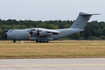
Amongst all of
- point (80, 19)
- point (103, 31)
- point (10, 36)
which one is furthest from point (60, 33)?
point (103, 31)

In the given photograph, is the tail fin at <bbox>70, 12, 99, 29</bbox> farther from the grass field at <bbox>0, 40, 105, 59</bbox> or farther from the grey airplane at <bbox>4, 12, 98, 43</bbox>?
the grass field at <bbox>0, 40, 105, 59</bbox>

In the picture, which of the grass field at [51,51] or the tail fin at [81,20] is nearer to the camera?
the grass field at [51,51]

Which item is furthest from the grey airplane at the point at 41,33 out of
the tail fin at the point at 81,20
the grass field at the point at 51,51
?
the grass field at the point at 51,51

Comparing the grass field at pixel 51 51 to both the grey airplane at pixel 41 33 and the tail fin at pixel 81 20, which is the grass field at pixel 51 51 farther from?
the tail fin at pixel 81 20

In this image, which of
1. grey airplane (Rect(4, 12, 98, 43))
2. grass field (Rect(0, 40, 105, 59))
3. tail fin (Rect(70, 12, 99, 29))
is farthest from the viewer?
tail fin (Rect(70, 12, 99, 29))

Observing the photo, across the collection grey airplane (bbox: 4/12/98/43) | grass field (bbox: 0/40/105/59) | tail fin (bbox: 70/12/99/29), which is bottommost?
grass field (bbox: 0/40/105/59)

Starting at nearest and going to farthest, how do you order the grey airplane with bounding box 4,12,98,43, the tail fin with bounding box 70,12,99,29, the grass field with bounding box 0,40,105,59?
the grass field with bounding box 0,40,105,59 → the grey airplane with bounding box 4,12,98,43 → the tail fin with bounding box 70,12,99,29

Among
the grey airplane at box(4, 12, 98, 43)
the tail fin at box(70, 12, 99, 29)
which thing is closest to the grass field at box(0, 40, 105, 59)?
the grey airplane at box(4, 12, 98, 43)

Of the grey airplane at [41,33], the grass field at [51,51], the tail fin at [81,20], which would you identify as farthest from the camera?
the tail fin at [81,20]

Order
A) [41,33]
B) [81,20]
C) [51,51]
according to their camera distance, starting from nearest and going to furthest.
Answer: [51,51]
[41,33]
[81,20]

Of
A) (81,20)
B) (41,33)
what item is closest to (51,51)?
(41,33)

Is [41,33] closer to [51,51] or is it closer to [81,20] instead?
[81,20]

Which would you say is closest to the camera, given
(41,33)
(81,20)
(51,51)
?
(51,51)
